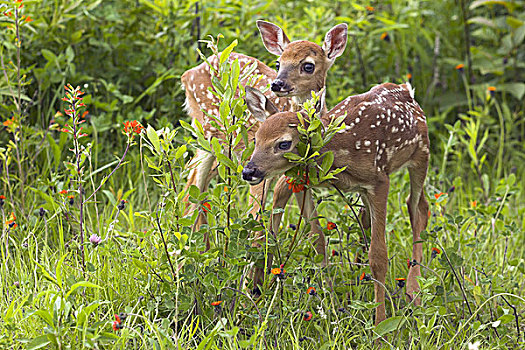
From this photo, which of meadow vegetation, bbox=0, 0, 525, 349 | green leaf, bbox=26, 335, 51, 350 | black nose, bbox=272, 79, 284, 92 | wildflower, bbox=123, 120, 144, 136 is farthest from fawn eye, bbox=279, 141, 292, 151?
green leaf, bbox=26, 335, 51, 350

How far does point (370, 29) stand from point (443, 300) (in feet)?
10.3

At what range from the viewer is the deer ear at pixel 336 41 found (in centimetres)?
369

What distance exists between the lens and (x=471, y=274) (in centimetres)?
387

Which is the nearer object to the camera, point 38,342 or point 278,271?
point 38,342

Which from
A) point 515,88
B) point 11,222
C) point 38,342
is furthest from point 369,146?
point 515,88

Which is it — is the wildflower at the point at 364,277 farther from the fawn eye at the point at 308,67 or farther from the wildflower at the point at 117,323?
the wildflower at the point at 117,323

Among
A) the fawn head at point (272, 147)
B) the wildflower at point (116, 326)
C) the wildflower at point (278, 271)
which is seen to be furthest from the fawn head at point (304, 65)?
the wildflower at point (116, 326)

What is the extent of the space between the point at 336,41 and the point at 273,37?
0.37m

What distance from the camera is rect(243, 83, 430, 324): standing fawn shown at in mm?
2932

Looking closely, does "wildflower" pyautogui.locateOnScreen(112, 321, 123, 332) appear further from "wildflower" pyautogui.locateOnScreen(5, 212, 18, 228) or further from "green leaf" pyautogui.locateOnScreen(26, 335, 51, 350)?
"wildflower" pyautogui.locateOnScreen(5, 212, 18, 228)

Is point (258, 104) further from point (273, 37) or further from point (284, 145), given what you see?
point (273, 37)

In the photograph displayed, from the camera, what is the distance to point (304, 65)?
353 centimetres

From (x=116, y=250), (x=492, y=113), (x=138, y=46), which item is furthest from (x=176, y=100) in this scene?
(x=492, y=113)

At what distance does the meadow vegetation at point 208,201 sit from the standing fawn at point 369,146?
105mm
